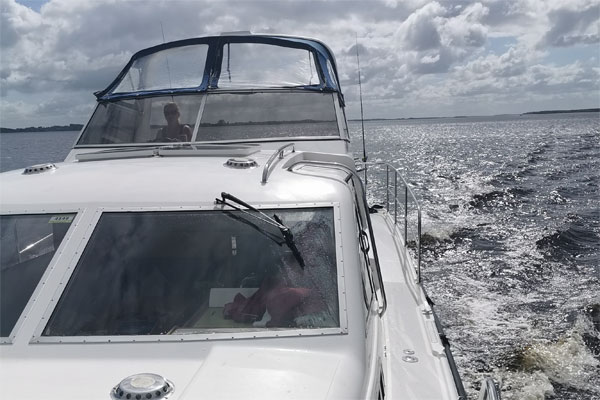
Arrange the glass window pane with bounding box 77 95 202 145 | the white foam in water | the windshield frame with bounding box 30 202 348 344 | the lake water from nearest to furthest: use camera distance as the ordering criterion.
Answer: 1. the windshield frame with bounding box 30 202 348 344
2. the glass window pane with bounding box 77 95 202 145
3. the white foam in water
4. the lake water

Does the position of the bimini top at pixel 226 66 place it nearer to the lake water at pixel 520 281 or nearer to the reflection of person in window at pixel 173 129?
the reflection of person in window at pixel 173 129

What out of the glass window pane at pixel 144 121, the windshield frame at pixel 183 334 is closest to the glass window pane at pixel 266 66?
the glass window pane at pixel 144 121

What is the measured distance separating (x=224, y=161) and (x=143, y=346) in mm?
1605

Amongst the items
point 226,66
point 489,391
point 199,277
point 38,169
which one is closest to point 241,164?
point 199,277

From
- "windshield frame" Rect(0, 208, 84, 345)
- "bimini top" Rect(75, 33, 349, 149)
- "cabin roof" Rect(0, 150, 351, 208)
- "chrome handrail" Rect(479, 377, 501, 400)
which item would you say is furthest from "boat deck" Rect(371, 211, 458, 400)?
"windshield frame" Rect(0, 208, 84, 345)

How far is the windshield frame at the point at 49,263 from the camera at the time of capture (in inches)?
103

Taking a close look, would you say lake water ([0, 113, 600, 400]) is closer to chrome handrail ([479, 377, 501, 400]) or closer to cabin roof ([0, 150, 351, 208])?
chrome handrail ([479, 377, 501, 400])

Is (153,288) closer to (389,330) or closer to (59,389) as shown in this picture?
(59,389)

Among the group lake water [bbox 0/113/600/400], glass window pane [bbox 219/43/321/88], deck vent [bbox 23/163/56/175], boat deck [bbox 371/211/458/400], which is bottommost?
lake water [bbox 0/113/600/400]

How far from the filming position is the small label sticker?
121 inches

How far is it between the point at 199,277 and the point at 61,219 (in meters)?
0.89

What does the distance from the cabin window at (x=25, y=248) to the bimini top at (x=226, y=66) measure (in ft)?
9.03

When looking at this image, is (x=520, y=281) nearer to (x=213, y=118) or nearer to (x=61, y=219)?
(x=213, y=118)

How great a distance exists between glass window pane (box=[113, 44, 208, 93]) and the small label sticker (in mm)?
2808
